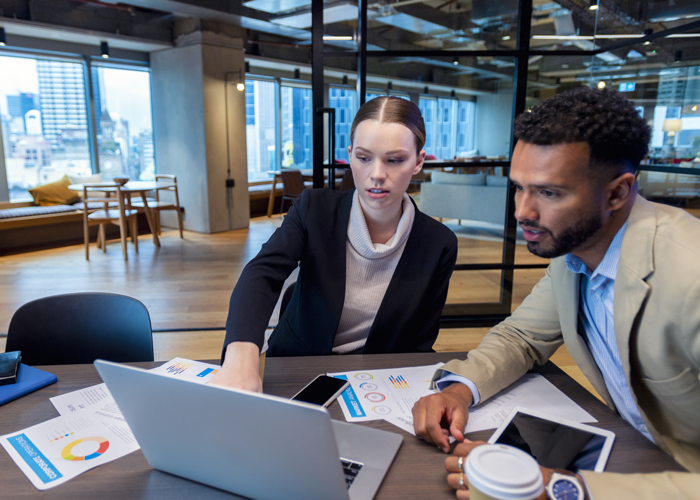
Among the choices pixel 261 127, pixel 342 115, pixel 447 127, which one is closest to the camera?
pixel 342 115

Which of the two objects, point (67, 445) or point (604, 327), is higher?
point (604, 327)

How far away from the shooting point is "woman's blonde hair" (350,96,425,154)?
52.1 inches

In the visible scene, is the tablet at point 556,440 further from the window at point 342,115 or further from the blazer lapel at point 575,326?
the window at point 342,115

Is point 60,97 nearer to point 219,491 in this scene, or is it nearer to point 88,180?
point 88,180

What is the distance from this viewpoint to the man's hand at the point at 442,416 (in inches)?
34.4

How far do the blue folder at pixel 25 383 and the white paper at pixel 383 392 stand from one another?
2.15 ft

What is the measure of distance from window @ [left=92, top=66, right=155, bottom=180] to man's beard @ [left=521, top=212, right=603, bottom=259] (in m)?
7.69

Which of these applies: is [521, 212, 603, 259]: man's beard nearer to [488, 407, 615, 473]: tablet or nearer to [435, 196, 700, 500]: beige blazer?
[435, 196, 700, 500]: beige blazer

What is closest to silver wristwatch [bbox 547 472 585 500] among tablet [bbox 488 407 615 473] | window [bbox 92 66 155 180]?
tablet [bbox 488 407 615 473]

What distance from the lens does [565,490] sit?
623 mm

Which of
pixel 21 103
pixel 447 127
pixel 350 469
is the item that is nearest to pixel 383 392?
pixel 350 469

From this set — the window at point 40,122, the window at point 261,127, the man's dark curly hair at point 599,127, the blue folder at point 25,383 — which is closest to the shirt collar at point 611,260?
the man's dark curly hair at point 599,127

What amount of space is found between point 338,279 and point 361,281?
7 cm

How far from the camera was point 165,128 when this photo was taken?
287 inches
